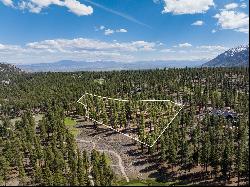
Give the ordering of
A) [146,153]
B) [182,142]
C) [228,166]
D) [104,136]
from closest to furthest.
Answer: [228,166] < [182,142] < [146,153] < [104,136]

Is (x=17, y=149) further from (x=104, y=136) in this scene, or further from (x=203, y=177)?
(x=203, y=177)

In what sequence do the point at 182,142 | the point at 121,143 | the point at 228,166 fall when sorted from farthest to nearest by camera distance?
the point at 121,143 → the point at 182,142 → the point at 228,166

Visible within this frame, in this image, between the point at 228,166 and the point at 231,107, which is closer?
the point at 228,166

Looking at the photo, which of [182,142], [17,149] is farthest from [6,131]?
[182,142]

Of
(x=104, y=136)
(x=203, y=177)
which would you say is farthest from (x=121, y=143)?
(x=203, y=177)

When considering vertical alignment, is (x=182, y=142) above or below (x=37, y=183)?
above

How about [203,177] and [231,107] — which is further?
[231,107]

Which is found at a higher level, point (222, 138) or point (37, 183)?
point (222, 138)

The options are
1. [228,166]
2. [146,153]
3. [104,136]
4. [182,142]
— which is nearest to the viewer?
[228,166]

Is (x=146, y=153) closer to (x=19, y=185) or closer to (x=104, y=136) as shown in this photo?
(x=104, y=136)
